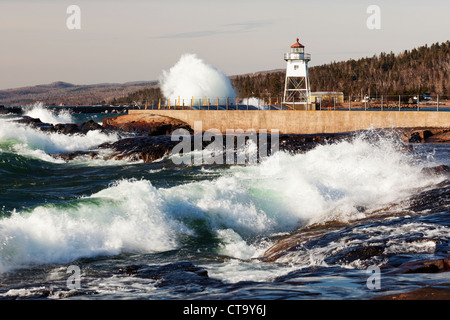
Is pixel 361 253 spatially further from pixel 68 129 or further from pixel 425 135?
pixel 68 129

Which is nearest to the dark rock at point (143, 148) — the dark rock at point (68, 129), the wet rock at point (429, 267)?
the dark rock at point (68, 129)

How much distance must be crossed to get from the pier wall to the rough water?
1176 centimetres

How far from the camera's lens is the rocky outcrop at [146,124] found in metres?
42.7

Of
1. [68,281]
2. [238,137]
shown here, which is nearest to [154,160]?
[238,137]

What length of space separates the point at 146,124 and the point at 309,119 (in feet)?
43.2

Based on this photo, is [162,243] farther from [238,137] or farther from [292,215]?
[238,137]

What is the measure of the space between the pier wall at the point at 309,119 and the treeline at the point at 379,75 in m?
87.8

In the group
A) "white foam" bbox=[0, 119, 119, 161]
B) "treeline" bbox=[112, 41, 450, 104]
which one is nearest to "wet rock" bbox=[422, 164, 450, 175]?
"white foam" bbox=[0, 119, 119, 161]

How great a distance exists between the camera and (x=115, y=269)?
11484mm

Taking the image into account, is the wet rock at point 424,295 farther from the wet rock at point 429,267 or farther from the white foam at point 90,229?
the white foam at point 90,229

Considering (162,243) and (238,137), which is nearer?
(162,243)

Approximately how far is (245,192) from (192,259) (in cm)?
621

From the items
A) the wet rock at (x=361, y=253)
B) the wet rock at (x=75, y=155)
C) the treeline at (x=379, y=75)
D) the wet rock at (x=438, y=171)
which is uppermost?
the treeline at (x=379, y=75)
